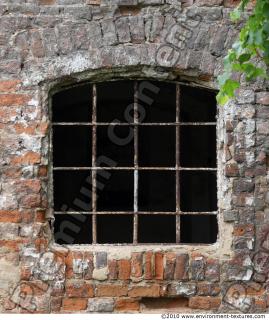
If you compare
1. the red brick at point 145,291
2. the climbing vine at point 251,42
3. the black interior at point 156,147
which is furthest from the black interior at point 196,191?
→ the climbing vine at point 251,42

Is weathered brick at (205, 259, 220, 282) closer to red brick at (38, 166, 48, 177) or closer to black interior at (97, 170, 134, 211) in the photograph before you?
red brick at (38, 166, 48, 177)

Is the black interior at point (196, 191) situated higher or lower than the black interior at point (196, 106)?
lower

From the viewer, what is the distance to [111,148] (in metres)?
7.84

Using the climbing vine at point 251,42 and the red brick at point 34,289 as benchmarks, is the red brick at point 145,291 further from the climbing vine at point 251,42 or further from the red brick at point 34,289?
the climbing vine at point 251,42

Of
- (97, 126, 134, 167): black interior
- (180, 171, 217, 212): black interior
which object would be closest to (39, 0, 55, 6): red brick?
(97, 126, 134, 167): black interior

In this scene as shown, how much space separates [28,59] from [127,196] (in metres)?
4.12

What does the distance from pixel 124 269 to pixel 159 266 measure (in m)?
0.25

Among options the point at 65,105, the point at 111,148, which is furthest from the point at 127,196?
the point at 65,105

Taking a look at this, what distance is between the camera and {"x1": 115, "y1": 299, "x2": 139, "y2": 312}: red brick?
424 cm

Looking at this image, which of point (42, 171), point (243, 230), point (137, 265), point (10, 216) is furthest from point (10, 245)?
point (243, 230)

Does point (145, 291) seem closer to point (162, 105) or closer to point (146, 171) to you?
point (162, 105)

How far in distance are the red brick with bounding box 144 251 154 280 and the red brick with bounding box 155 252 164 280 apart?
0.12 ft

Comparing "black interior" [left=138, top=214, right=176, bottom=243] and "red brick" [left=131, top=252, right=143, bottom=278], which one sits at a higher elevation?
"red brick" [left=131, top=252, right=143, bottom=278]

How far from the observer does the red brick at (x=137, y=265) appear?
4.22 m
